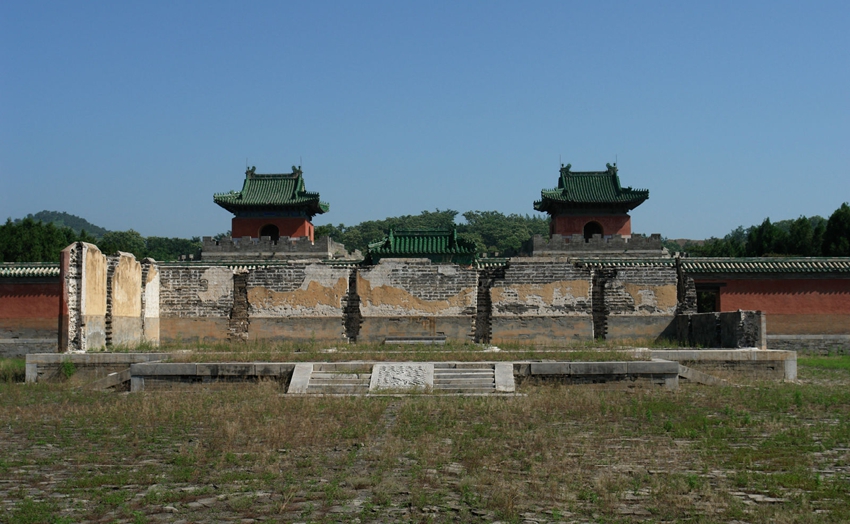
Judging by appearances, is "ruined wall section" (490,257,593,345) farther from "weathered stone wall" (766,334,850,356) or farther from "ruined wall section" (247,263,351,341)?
"weathered stone wall" (766,334,850,356)

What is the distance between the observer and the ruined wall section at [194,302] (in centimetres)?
2094

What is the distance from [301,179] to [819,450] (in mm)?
35764

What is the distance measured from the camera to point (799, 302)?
23.8 meters

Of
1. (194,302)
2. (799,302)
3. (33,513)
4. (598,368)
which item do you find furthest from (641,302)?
(33,513)

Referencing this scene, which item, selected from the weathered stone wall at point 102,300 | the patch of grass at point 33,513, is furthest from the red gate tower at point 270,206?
the patch of grass at point 33,513

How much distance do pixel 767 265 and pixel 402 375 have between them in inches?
604

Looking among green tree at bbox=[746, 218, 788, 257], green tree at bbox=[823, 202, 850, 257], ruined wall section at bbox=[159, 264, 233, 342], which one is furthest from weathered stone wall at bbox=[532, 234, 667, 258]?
ruined wall section at bbox=[159, 264, 233, 342]

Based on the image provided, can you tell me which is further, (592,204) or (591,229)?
(591,229)

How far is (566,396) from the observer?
11789 mm

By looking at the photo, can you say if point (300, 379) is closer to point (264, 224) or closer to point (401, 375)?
point (401, 375)

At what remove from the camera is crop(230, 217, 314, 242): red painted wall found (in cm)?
4075

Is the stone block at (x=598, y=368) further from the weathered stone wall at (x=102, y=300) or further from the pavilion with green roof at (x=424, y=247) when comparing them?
the pavilion with green roof at (x=424, y=247)

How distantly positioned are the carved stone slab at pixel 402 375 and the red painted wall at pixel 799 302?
548 inches

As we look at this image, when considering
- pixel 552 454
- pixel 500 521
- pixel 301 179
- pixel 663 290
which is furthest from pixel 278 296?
pixel 301 179
